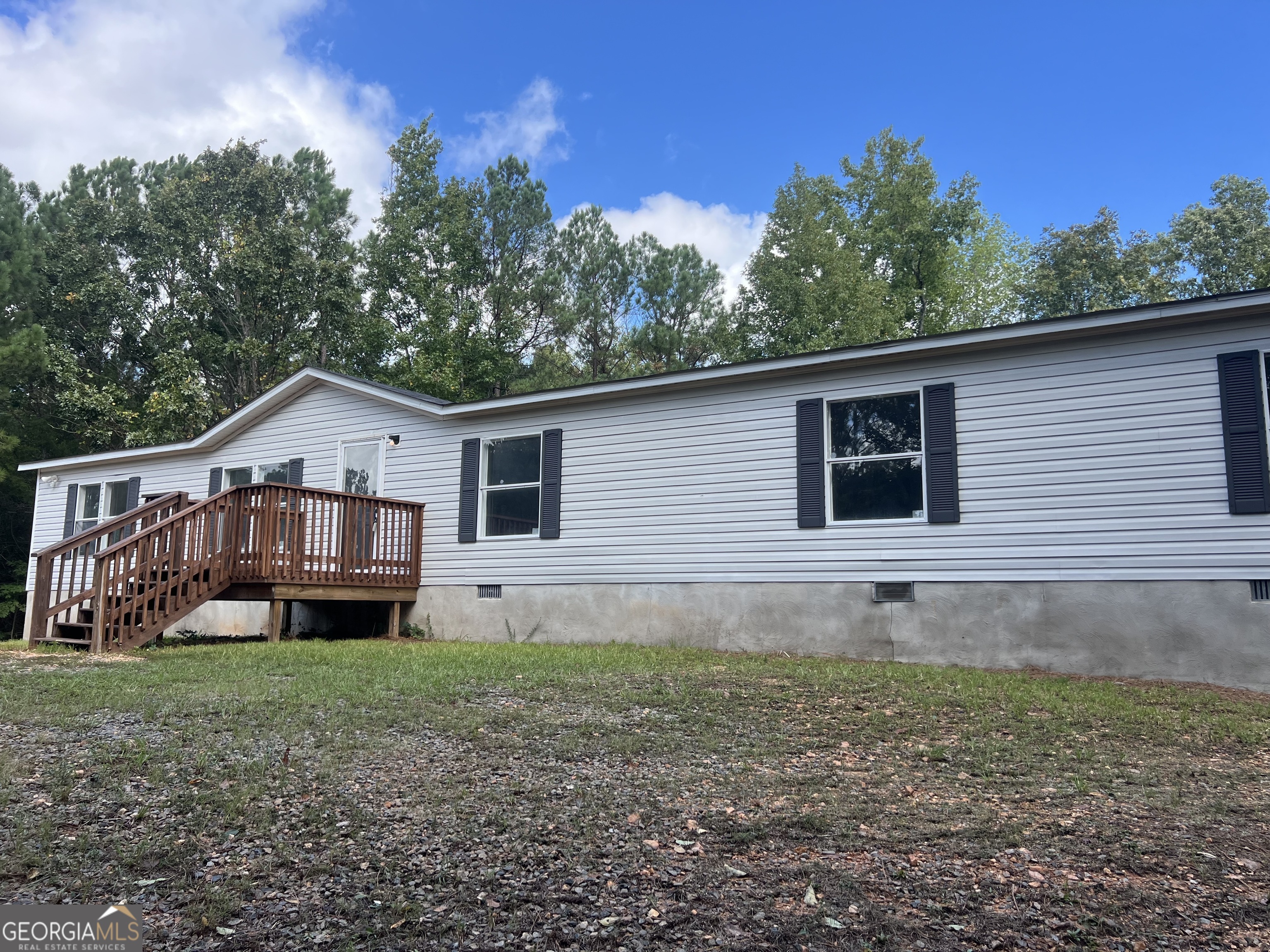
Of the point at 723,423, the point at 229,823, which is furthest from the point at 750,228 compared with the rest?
the point at 229,823

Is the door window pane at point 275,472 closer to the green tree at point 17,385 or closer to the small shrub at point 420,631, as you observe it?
the small shrub at point 420,631

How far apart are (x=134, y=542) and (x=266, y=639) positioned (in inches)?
102

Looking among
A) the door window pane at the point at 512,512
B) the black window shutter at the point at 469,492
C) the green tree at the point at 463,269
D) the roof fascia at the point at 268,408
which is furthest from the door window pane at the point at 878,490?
the green tree at the point at 463,269

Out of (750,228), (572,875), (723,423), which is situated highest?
(750,228)

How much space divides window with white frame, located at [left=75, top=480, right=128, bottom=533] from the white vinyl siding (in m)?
6.83

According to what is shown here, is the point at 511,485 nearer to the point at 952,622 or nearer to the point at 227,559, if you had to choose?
the point at 227,559

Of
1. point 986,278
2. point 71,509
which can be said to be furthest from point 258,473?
point 986,278

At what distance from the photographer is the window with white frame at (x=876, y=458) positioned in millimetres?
9070

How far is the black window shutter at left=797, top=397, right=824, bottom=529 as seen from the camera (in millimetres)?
9445

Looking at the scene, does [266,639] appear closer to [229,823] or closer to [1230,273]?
[229,823]

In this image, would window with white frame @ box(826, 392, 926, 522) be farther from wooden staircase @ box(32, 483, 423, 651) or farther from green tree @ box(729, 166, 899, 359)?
green tree @ box(729, 166, 899, 359)

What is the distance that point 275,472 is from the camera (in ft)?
46.4

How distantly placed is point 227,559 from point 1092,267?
93.0ft

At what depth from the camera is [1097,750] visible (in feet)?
16.2
